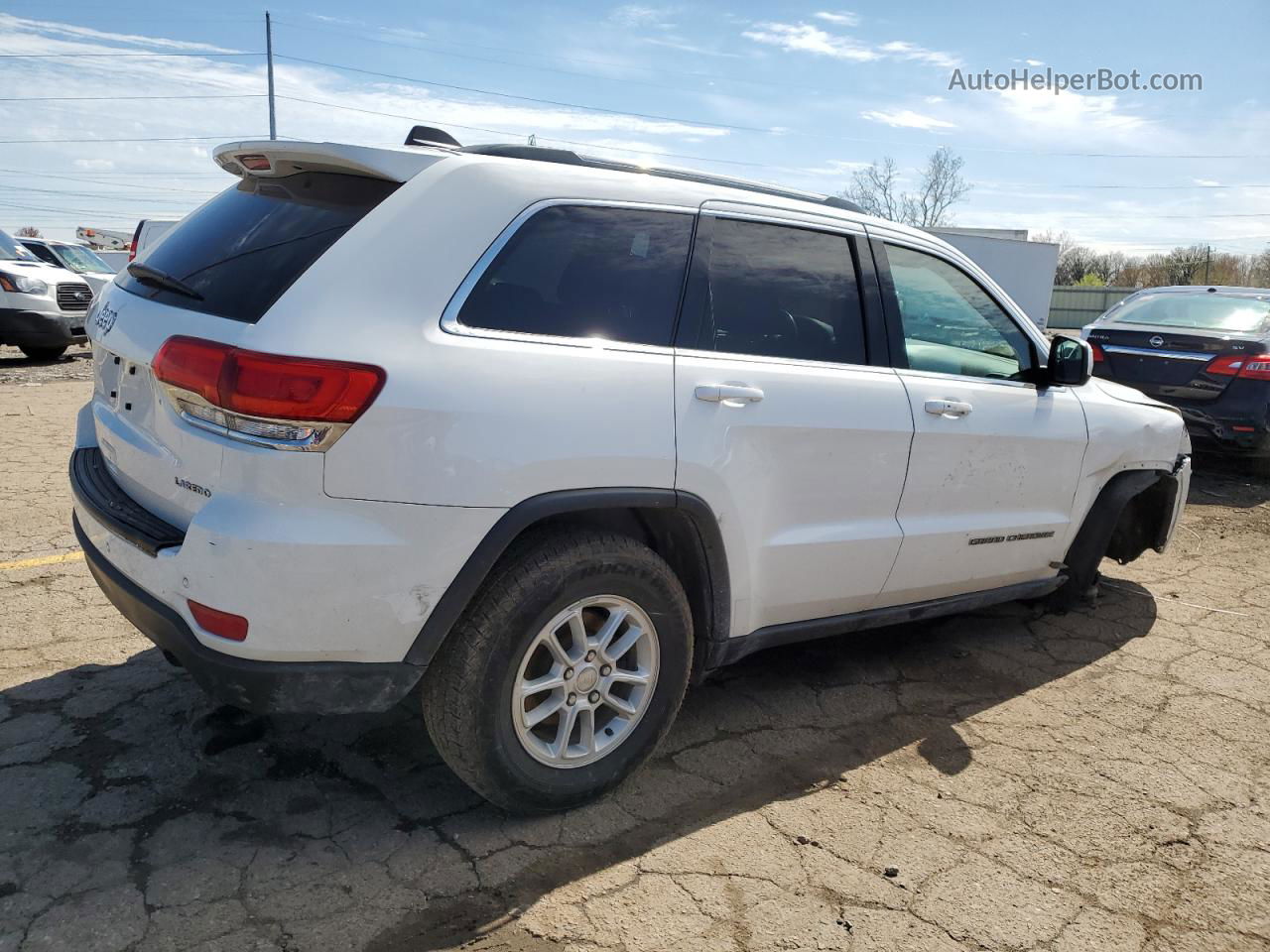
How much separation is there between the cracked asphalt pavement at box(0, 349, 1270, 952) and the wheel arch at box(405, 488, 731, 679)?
0.59 metres

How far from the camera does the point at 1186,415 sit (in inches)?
315

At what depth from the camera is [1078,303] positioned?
4644cm

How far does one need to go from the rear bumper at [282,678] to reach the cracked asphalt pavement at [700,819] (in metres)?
0.47

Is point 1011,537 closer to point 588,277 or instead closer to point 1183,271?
point 588,277

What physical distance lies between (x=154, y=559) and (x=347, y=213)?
105 centimetres

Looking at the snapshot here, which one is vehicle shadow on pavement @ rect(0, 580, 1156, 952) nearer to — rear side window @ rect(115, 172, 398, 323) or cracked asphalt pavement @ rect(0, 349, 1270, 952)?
cracked asphalt pavement @ rect(0, 349, 1270, 952)

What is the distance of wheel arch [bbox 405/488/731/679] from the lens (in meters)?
2.53

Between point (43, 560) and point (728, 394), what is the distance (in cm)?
370

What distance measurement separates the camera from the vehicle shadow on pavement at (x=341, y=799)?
8.00ft

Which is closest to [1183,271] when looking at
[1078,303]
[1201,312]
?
[1078,303]

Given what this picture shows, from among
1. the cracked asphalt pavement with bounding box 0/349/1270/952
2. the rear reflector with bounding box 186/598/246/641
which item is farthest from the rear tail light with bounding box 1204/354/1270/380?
the rear reflector with bounding box 186/598/246/641

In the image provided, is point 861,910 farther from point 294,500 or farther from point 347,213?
point 347,213

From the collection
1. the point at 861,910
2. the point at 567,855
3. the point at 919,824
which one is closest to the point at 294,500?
the point at 567,855

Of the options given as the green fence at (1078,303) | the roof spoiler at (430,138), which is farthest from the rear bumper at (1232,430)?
the green fence at (1078,303)
